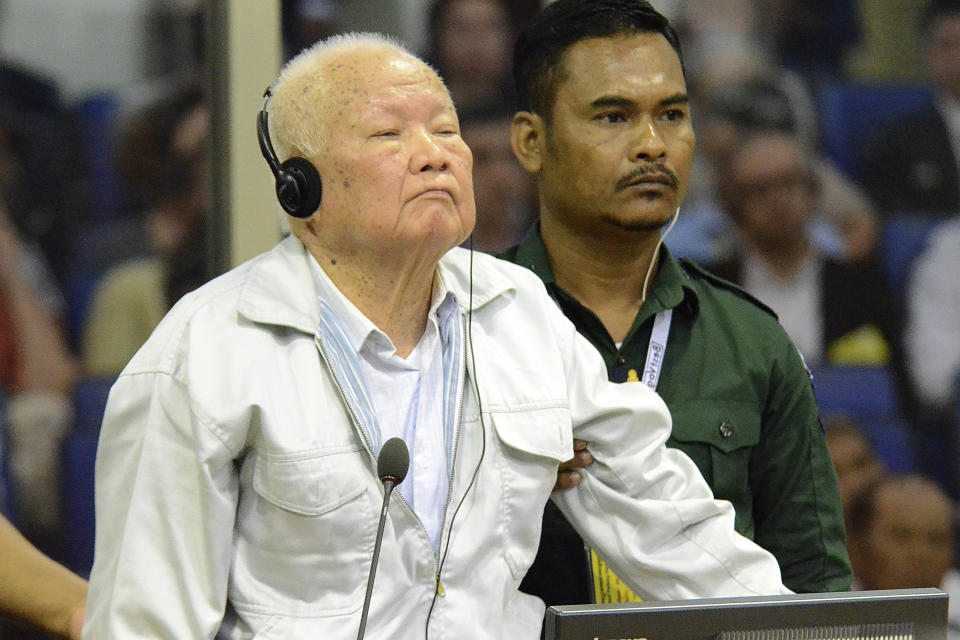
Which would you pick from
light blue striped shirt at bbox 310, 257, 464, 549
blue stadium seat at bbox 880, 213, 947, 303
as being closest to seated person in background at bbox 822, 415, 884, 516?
blue stadium seat at bbox 880, 213, 947, 303

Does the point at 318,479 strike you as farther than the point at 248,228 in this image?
No

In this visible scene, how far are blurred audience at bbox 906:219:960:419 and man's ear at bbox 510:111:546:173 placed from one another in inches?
69.0

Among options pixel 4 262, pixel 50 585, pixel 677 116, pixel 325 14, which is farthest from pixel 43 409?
pixel 677 116

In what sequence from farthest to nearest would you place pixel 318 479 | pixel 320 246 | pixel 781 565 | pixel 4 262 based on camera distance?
1. pixel 4 262
2. pixel 781 565
3. pixel 320 246
4. pixel 318 479

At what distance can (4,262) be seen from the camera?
102 inches

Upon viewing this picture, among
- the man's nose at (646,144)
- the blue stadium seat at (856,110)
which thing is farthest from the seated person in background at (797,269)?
the man's nose at (646,144)

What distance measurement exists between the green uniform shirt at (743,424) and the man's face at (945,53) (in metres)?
1.80

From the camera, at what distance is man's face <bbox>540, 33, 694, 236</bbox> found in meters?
1.85

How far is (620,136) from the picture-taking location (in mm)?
1857

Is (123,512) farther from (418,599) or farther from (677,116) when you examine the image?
(677,116)

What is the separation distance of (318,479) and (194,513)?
0.15 meters

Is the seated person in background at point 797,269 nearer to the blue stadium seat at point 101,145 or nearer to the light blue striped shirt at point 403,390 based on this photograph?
A: the blue stadium seat at point 101,145

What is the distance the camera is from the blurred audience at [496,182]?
292 centimetres

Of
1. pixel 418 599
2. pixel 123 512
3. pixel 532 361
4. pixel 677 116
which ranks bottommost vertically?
pixel 418 599
